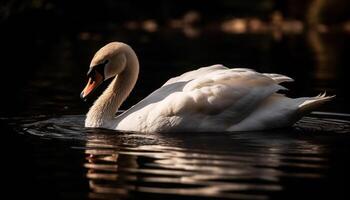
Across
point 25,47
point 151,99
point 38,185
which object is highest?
point 25,47

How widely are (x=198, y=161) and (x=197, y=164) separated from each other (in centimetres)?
17

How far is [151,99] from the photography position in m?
11.2

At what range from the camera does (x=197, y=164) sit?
28.4 feet

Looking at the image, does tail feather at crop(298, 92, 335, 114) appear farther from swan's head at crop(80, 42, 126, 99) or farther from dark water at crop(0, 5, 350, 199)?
swan's head at crop(80, 42, 126, 99)

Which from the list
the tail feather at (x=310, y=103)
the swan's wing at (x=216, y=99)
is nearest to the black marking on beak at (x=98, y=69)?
the swan's wing at (x=216, y=99)

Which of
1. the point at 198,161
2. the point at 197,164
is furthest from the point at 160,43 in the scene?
the point at 197,164

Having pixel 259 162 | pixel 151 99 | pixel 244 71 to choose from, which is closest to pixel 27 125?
pixel 151 99

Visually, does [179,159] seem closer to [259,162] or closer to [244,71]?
[259,162]

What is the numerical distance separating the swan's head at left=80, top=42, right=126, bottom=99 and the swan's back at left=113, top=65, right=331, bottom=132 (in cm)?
73

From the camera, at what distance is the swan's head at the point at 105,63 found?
1161cm

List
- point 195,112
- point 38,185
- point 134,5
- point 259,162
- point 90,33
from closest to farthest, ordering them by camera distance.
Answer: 1. point 38,185
2. point 259,162
3. point 195,112
4. point 90,33
5. point 134,5

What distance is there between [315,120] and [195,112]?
7.68ft

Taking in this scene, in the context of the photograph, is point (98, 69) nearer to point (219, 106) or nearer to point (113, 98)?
point (113, 98)

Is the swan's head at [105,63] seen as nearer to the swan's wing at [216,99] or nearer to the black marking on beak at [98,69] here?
the black marking on beak at [98,69]
